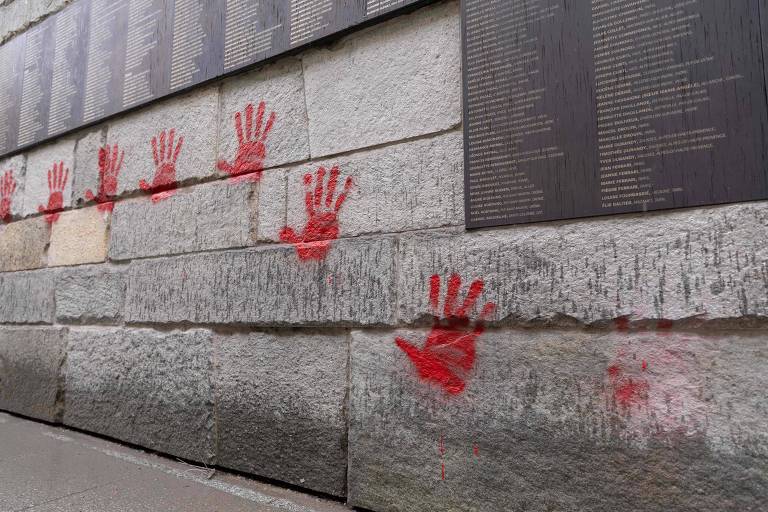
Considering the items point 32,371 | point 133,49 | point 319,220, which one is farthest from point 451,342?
point 32,371

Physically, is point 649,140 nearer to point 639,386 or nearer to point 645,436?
point 639,386

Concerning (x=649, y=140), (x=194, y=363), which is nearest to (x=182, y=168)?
(x=194, y=363)

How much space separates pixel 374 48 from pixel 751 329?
6.26ft

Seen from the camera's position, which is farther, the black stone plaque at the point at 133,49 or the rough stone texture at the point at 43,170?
the rough stone texture at the point at 43,170

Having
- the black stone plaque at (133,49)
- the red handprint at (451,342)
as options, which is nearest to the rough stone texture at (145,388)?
the red handprint at (451,342)

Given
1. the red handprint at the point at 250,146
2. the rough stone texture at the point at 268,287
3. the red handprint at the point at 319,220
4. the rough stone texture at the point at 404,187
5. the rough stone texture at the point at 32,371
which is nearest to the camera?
the rough stone texture at the point at 404,187

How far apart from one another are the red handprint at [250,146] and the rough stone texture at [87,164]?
1.39 meters

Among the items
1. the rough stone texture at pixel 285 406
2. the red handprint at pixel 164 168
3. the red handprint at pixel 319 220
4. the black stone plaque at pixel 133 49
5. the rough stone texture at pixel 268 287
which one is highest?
the black stone plaque at pixel 133 49

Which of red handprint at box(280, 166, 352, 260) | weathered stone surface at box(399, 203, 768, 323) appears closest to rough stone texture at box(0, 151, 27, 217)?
red handprint at box(280, 166, 352, 260)

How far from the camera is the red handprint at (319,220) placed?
100 inches

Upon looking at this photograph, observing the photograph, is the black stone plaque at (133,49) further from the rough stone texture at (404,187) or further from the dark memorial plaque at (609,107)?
the rough stone texture at (404,187)

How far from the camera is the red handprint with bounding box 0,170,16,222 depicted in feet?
14.8

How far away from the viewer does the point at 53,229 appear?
4.02 meters

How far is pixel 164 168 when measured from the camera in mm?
3312
